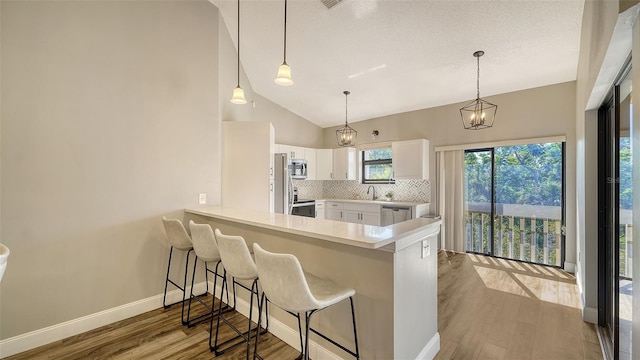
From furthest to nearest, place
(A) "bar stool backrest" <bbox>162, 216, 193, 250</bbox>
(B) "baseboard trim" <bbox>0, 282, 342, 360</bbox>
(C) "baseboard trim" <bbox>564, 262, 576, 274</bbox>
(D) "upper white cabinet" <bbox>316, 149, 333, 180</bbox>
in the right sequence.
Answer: (D) "upper white cabinet" <bbox>316, 149, 333, 180</bbox> → (C) "baseboard trim" <bbox>564, 262, 576, 274</bbox> → (A) "bar stool backrest" <bbox>162, 216, 193, 250</bbox> → (B) "baseboard trim" <bbox>0, 282, 342, 360</bbox>

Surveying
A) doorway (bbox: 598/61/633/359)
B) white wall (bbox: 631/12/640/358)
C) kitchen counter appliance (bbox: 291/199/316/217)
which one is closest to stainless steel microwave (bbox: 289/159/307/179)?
kitchen counter appliance (bbox: 291/199/316/217)

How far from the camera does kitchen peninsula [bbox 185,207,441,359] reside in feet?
5.21

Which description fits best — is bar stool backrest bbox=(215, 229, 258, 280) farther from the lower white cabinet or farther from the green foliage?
the green foliage

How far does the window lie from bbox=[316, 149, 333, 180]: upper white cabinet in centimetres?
76

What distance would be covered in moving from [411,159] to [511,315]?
294cm

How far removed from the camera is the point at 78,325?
2.36m

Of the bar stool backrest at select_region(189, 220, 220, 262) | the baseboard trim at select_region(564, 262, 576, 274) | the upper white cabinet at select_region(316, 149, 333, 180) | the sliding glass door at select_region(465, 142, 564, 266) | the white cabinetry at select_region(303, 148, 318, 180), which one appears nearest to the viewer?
the bar stool backrest at select_region(189, 220, 220, 262)

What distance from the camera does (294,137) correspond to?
609cm

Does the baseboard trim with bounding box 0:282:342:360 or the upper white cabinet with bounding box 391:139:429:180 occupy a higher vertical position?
the upper white cabinet with bounding box 391:139:429:180

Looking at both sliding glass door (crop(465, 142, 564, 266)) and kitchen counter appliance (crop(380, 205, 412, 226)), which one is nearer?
sliding glass door (crop(465, 142, 564, 266))

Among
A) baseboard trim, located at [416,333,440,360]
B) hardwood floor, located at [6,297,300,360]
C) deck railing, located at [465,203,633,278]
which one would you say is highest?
deck railing, located at [465,203,633,278]

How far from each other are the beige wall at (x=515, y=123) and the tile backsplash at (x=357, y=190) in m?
0.28

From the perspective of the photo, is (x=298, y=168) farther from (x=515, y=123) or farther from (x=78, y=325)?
(x=78, y=325)

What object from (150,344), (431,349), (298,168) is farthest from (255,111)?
(431,349)
